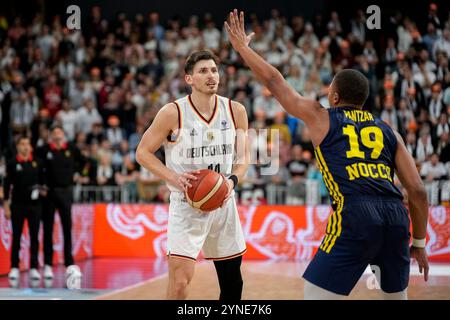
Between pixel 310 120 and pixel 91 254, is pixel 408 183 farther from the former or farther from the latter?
pixel 91 254

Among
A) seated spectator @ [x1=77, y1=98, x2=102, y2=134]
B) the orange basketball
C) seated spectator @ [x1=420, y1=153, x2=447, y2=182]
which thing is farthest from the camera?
seated spectator @ [x1=77, y1=98, x2=102, y2=134]

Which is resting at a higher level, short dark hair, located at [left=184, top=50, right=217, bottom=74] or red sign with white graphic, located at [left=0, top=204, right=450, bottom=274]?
short dark hair, located at [left=184, top=50, right=217, bottom=74]

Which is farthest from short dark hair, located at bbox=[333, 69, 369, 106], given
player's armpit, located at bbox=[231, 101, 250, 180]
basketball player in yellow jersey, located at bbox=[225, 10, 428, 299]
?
player's armpit, located at bbox=[231, 101, 250, 180]

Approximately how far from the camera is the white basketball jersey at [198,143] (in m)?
5.57

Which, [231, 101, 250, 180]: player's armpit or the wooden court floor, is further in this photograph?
the wooden court floor

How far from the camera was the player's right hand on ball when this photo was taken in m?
5.21

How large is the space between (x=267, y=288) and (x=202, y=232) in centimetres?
376

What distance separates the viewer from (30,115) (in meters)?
15.5

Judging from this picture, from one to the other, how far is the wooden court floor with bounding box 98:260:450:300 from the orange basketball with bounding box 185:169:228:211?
3092mm

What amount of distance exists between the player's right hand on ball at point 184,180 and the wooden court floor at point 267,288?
3.11m

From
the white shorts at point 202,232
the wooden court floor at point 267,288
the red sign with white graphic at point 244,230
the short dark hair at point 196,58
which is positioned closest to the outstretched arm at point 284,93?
the short dark hair at point 196,58

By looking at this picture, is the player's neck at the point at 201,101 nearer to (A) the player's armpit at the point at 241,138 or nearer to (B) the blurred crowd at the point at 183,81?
(A) the player's armpit at the point at 241,138

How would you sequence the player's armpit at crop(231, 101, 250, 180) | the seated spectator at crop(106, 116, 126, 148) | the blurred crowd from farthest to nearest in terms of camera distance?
1. the seated spectator at crop(106, 116, 126, 148)
2. the blurred crowd
3. the player's armpit at crop(231, 101, 250, 180)

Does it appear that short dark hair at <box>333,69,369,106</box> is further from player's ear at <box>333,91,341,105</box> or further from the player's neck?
the player's neck
